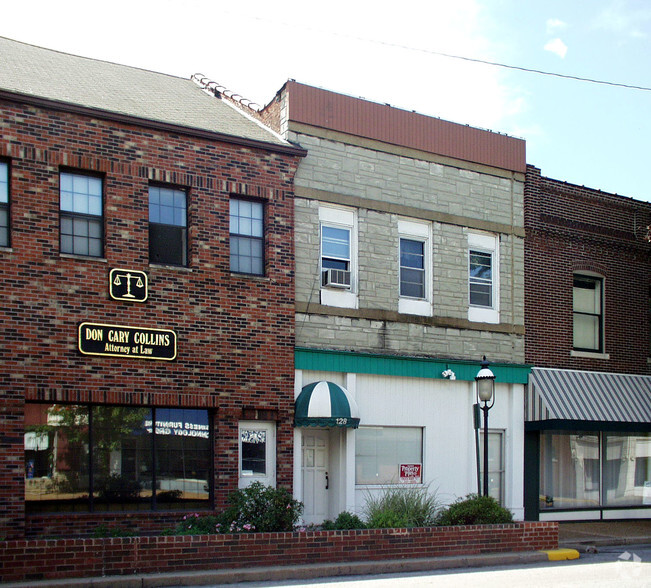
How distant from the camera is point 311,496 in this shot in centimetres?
1814

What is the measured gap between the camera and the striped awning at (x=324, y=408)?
17.2 m

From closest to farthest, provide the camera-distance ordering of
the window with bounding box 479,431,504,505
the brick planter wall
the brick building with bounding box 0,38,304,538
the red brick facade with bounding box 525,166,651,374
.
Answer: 1. the brick planter wall
2. the brick building with bounding box 0,38,304,538
3. the window with bounding box 479,431,504,505
4. the red brick facade with bounding box 525,166,651,374

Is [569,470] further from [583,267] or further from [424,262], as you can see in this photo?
[424,262]

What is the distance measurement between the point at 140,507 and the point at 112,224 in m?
5.09

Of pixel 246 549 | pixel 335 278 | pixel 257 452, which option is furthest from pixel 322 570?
pixel 335 278

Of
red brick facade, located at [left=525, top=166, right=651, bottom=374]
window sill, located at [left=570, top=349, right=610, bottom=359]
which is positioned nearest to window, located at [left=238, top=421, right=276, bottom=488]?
red brick facade, located at [left=525, top=166, right=651, bottom=374]

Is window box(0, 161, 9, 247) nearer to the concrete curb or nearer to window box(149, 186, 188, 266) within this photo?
window box(149, 186, 188, 266)

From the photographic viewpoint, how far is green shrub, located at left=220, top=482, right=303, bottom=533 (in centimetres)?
1400

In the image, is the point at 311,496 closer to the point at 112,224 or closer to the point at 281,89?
the point at 112,224

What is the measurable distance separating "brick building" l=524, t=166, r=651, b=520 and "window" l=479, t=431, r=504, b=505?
0.61 meters

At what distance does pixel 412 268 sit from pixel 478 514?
6204mm

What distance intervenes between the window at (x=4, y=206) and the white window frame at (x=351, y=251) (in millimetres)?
6267

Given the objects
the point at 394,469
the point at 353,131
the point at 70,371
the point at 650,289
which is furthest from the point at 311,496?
the point at 650,289

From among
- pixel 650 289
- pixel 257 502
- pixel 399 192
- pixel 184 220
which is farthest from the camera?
pixel 650 289
